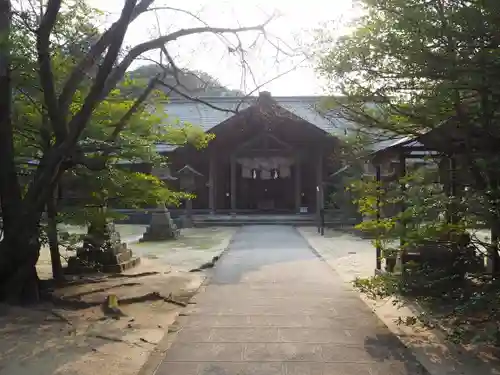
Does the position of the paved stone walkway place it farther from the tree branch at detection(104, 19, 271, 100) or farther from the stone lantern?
the stone lantern

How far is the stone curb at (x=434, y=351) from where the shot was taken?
17.0 feet

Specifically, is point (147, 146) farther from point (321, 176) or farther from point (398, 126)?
point (321, 176)

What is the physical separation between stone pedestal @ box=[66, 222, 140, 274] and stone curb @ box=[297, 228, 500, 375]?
6.38 m

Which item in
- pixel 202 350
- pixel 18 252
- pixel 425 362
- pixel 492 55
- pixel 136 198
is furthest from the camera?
pixel 136 198

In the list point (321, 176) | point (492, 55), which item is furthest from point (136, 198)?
point (321, 176)

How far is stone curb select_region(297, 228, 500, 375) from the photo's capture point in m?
5.18

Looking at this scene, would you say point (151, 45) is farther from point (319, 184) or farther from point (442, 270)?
point (319, 184)

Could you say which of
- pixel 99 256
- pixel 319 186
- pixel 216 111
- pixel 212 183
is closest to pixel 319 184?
pixel 319 186

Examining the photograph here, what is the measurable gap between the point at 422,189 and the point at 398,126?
164 centimetres

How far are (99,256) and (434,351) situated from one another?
816 cm

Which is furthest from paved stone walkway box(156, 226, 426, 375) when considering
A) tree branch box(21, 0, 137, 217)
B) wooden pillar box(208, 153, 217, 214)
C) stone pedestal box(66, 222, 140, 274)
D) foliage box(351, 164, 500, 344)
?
wooden pillar box(208, 153, 217, 214)

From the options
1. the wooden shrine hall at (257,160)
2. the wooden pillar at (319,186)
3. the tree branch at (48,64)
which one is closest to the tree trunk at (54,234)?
the tree branch at (48,64)

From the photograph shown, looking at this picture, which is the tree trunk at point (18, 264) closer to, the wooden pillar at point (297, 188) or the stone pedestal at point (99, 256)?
the stone pedestal at point (99, 256)

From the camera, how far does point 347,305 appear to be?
8.53 meters
